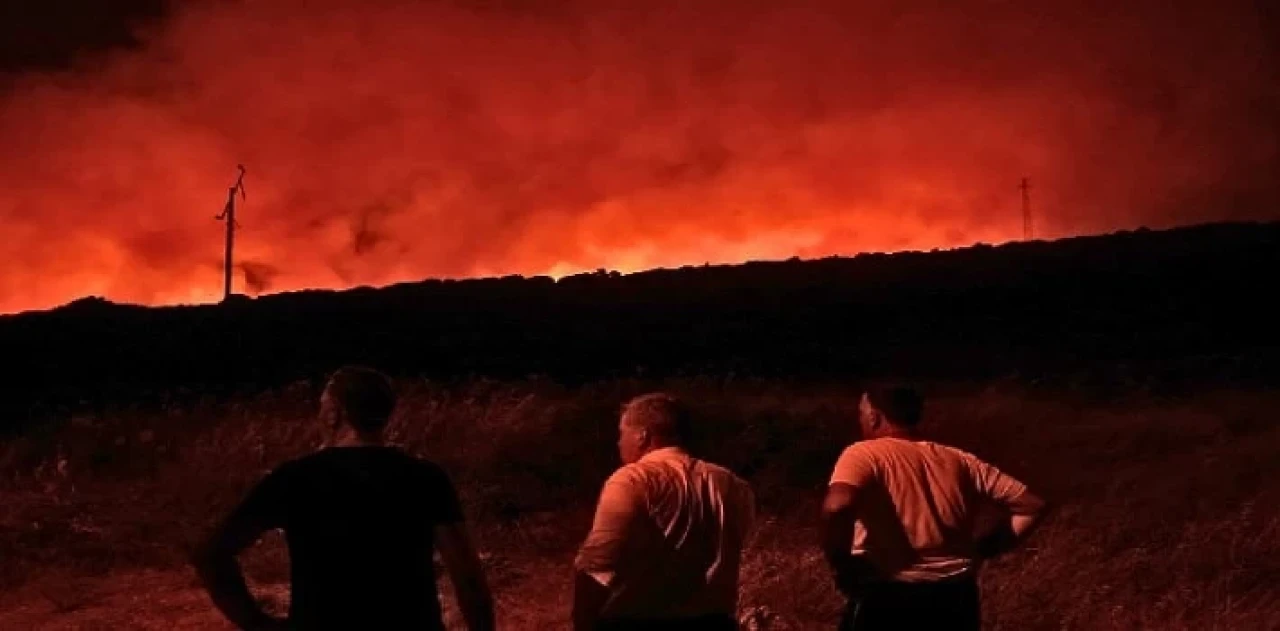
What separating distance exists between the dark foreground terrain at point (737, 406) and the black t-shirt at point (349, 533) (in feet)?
17.4

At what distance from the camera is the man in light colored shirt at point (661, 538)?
408 centimetres

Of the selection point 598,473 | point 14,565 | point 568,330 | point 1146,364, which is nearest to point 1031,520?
point 14,565

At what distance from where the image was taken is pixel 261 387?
24156 mm

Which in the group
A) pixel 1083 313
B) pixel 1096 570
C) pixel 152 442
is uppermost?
pixel 1083 313

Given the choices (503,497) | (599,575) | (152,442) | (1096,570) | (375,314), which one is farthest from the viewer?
(375,314)

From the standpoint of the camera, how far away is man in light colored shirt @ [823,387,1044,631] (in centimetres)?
454

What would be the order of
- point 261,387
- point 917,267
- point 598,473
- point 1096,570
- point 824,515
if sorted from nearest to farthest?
point 824,515 < point 1096,570 < point 598,473 < point 261,387 < point 917,267

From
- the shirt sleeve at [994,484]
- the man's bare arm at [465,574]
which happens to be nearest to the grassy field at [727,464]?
the shirt sleeve at [994,484]

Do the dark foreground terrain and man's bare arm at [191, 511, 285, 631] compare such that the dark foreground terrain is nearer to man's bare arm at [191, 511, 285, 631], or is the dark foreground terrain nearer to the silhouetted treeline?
the silhouetted treeline

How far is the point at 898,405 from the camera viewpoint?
4766 millimetres

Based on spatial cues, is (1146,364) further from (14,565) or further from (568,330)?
(14,565)

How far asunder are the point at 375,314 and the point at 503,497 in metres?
21.2

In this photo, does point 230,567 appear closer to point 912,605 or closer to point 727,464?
point 912,605

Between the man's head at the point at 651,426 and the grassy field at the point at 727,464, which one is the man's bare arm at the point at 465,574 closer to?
the man's head at the point at 651,426
